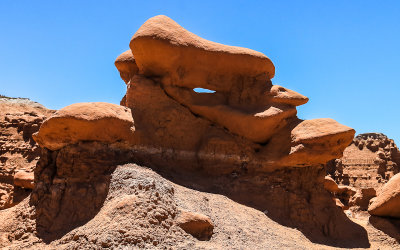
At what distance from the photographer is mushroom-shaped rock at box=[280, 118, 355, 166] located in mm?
11492

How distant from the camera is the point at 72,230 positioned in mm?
8586

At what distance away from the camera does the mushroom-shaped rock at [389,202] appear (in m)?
12.5

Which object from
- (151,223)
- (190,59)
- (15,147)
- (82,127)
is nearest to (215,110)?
(190,59)

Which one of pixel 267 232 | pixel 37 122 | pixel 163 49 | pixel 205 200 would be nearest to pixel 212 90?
pixel 163 49

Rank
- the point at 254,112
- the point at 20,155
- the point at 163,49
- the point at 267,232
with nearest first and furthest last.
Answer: the point at 267,232 → the point at 163,49 → the point at 254,112 → the point at 20,155

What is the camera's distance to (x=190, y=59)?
39.1ft

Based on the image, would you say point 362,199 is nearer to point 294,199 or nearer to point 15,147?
point 294,199

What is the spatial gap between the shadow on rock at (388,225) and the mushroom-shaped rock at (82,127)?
26.4 feet

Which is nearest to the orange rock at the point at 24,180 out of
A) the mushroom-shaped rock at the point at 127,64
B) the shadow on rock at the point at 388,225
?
the mushroom-shaped rock at the point at 127,64

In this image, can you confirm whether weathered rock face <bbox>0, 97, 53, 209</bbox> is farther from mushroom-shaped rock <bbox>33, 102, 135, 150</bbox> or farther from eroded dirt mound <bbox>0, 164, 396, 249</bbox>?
eroded dirt mound <bbox>0, 164, 396, 249</bbox>

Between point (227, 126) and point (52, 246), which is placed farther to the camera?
point (227, 126)

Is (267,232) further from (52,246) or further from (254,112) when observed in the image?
(52,246)

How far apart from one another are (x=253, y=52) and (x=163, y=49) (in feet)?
9.54

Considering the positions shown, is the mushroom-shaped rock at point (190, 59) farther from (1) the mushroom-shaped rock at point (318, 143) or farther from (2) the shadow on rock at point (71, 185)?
(2) the shadow on rock at point (71, 185)
